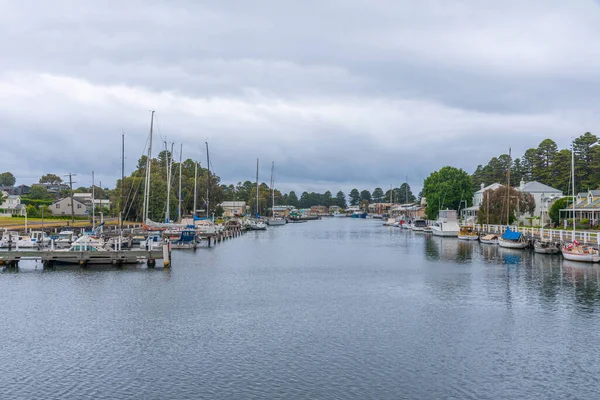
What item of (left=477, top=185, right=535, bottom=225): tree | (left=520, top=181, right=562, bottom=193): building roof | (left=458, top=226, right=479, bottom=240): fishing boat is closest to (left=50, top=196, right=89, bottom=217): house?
(left=458, top=226, right=479, bottom=240): fishing boat

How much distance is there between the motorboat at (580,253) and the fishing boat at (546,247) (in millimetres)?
5597

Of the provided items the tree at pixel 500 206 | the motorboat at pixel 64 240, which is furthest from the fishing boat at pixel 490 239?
the motorboat at pixel 64 240

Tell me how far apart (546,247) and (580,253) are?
10.4m

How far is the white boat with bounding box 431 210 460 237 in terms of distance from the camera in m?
110

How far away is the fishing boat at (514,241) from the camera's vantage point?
74312mm

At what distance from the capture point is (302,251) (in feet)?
260

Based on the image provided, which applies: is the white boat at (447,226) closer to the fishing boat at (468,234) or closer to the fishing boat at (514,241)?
the fishing boat at (468,234)

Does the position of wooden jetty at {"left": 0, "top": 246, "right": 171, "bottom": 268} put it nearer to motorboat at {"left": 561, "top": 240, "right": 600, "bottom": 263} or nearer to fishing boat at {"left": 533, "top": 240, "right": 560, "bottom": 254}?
motorboat at {"left": 561, "top": 240, "right": 600, "bottom": 263}

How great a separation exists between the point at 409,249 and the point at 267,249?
65.5ft

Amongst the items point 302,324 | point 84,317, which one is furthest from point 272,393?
point 84,317

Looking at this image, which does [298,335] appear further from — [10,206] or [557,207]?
[10,206]

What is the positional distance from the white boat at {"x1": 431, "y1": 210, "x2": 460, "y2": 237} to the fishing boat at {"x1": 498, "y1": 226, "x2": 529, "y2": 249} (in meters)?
32.0

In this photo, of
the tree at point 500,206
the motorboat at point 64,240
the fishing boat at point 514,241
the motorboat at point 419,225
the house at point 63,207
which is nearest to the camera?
the motorboat at point 64,240

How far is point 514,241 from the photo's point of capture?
76.0m
